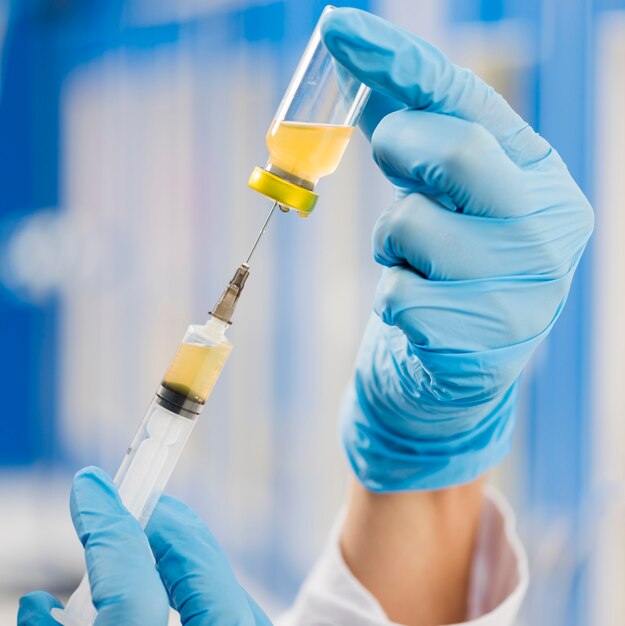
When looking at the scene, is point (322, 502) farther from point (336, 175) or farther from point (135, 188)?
point (135, 188)

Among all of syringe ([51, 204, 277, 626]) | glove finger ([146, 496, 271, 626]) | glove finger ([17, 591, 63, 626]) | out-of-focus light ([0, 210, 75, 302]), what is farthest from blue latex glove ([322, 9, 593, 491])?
out-of-focus light ([0, 210, 75, 302])

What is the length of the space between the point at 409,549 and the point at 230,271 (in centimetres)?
198

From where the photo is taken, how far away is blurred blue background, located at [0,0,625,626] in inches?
73.0

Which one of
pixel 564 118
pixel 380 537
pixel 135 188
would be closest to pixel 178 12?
pixel 135 188

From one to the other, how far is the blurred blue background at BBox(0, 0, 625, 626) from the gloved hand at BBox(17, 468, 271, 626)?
117 centimetres

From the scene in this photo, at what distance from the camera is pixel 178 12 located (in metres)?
3.11

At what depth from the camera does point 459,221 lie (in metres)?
0.83

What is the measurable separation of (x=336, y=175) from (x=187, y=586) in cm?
177

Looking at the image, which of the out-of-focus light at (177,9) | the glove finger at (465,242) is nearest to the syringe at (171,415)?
the glove finger at (465,242)

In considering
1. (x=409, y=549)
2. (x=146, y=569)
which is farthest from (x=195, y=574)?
(x=409, y=549)

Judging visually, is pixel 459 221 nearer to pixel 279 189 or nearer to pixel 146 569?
pixel 279 189

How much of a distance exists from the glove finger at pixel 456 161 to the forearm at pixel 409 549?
49cm

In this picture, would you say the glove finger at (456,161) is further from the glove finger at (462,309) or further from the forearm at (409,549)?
the forearm at (409,549)

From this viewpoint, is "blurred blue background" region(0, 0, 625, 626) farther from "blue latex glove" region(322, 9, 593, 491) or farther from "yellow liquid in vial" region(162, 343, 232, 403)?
"yellow liquid in vial" region(162, 343, 232, 403)
